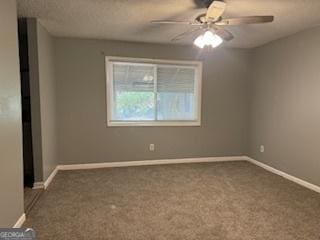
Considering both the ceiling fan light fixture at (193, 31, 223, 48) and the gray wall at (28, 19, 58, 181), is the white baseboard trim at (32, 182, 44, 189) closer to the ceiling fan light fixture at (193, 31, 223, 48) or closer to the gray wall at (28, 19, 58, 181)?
the gray wall at (28, 19, 58, 181)

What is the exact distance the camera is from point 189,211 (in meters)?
2.65

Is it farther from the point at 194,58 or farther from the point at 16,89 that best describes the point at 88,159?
the point at 194,58

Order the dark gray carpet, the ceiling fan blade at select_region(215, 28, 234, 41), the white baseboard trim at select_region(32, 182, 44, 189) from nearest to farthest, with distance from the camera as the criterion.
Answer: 1. the dark gray carpet
2. the ceiling fan blade at select_region(215, 28, 234, 41)
3. the white baseboard trim at select_region(32, 182, 44, 189)

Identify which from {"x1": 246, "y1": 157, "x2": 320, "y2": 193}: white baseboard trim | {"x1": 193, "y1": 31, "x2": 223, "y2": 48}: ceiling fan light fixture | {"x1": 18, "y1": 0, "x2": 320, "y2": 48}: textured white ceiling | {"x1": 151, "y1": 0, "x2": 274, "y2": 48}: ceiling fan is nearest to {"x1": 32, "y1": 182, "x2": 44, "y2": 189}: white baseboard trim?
{"x1": 18, "y1": 0, "x2": 320, "y2": 48}: textured white ceiling

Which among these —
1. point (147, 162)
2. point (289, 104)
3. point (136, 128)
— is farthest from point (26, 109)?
point (289, 104)

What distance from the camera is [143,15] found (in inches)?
116

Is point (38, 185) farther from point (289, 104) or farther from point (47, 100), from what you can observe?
point (289, 104)

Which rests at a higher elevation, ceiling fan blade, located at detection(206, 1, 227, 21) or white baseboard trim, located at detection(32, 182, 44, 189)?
ceiling fan blade, located at detection(206, 1, 227, 21)

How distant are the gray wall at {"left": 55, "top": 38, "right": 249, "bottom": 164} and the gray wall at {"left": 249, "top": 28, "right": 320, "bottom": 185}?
1.18ft

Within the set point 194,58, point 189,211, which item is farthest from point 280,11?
point 189,211

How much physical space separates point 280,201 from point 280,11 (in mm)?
2242

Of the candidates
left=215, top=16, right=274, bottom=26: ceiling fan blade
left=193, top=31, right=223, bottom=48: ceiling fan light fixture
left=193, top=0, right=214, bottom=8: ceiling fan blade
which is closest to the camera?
left=215, top=16, right=274, bottom=26: ceiling fan blade

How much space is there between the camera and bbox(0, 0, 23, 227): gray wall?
1.97 m

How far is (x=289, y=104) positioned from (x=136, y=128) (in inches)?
101
